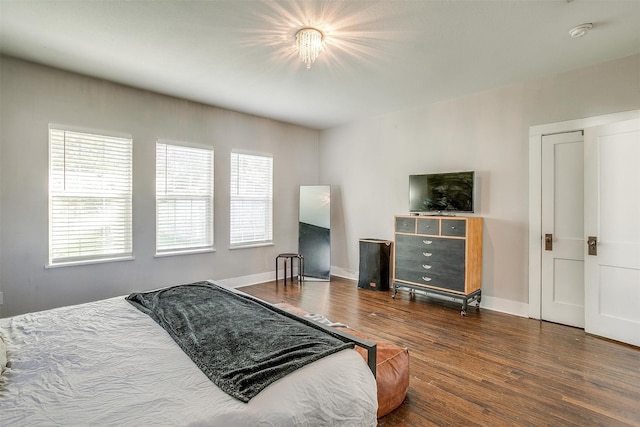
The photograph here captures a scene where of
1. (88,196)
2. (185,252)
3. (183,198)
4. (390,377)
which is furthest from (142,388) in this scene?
(183,198)

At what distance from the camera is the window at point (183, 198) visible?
4156 millimetres

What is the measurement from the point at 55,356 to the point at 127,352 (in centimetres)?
33

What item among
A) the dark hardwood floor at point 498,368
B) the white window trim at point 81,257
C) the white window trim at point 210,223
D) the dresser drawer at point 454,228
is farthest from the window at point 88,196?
the dresser drawer at point 454,228

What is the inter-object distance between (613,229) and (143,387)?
13.1 ft

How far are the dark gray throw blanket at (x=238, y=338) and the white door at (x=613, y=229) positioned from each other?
9.89 feet

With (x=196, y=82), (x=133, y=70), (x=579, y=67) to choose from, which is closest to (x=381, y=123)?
(x=579, y=67)

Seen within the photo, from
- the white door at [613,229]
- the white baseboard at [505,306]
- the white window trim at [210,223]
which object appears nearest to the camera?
the white door at [613,229]

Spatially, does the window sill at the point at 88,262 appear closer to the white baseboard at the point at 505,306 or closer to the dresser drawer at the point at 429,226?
the dresser drawer at the point at 429,226

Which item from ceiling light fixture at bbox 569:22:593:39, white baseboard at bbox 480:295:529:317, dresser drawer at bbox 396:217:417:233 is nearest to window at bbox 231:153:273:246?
dresser drawer at bbox 396:217:417:233

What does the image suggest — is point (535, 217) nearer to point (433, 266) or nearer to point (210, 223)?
point (433, 266)

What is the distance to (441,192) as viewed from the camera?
4.11 meters

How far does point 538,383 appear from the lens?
222cm

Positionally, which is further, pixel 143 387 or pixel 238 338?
pixel 238 338

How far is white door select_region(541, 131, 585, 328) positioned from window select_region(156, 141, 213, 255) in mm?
4399
